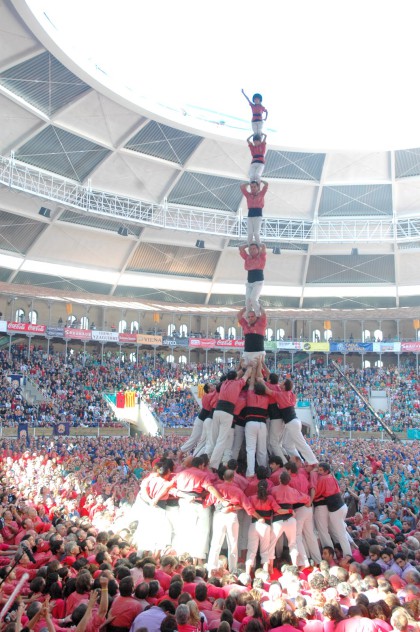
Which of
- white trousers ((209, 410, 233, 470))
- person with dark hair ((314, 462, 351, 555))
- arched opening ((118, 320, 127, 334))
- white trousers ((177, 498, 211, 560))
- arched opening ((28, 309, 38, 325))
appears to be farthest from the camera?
arched opening ((118, 320, 127, 334))

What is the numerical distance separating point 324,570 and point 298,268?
37.6 metres

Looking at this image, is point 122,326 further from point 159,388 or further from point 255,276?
point 255,276

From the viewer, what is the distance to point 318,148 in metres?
34.0

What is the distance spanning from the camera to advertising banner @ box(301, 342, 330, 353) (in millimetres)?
45781

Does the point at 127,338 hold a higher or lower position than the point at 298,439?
higher

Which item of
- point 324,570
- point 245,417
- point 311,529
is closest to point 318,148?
point 245,417

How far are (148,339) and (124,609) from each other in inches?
1495

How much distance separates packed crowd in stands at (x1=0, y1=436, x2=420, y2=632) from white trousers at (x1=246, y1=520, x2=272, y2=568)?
42 cm

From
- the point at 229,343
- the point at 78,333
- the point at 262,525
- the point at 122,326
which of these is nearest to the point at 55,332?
the point at 78,333

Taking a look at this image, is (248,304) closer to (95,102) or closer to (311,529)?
(311,529)

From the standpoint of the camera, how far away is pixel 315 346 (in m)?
45.9

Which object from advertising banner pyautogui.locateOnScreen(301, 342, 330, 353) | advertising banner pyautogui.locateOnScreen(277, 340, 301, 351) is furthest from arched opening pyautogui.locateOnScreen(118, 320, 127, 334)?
advertising banner pyautogui.locateOnScreen(301, 342, 330, 353)

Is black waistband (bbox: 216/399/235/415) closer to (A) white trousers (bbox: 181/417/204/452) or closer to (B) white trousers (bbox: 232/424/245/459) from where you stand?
(B) white trousers (bbox: 232/424/245/459)

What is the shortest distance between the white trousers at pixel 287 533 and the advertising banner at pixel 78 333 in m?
33.4
